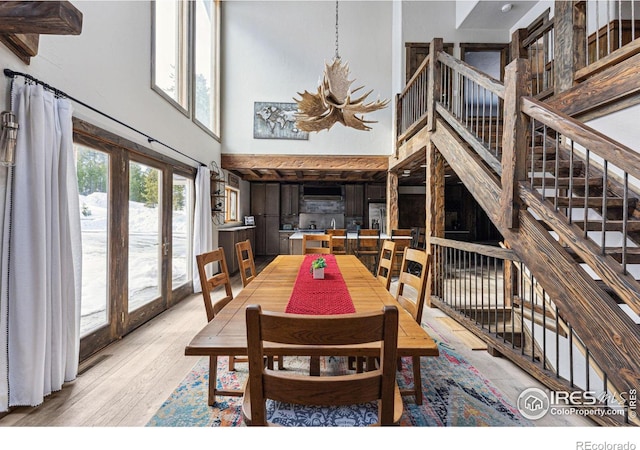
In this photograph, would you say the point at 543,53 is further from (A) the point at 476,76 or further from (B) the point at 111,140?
(B) the point at 111,140

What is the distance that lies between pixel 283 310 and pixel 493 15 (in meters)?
6.67

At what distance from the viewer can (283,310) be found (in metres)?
1.53

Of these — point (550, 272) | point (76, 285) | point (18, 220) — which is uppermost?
point (18, 220)

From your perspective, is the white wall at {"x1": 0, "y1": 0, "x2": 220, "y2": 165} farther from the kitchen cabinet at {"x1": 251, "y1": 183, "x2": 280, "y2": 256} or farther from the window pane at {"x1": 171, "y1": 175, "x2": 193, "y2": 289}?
the kitchen cabinet at {"x1": 251, "y1": 183, "x2": 280, "y2": 256}

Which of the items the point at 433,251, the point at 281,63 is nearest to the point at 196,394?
the point at 433,251

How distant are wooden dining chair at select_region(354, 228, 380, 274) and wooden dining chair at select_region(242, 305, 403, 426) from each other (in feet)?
13.9

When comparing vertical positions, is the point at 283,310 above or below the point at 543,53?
below

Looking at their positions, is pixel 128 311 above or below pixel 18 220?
below

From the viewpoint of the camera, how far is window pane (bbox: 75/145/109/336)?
2.56 metres

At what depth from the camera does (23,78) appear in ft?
6.27

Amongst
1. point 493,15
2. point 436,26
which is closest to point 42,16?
point 436,26

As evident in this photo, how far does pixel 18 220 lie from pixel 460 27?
726cm
